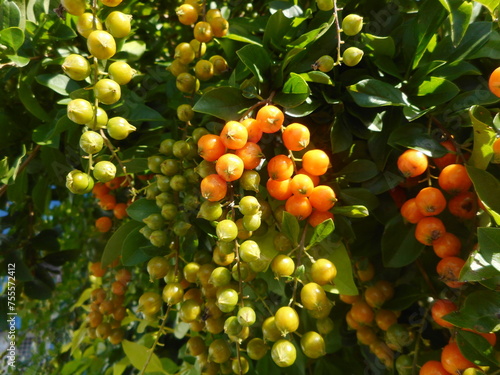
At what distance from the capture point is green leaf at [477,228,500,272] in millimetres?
429

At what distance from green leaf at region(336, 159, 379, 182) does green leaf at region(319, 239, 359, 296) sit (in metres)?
0.09

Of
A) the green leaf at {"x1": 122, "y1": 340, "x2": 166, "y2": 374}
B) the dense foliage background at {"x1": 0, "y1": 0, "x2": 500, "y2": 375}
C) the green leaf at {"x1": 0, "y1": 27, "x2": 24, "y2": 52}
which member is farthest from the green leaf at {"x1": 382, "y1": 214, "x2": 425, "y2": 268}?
the green leaf at {"x1": 0, "y1": 27, "x2": 24, "y2": 52}

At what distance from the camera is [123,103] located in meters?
0.66

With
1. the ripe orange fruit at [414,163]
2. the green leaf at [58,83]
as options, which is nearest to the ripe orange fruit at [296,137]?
the ripe orange fruit at [414,163]

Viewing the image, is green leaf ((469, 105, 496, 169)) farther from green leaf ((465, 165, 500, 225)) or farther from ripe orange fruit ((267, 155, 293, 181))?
ripe orange fruit ((267, 155, 293, 181))

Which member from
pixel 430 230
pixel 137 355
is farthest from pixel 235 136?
pixel 137 355

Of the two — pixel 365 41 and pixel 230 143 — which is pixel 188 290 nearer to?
pixel 230 143

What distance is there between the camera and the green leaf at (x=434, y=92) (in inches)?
20.7

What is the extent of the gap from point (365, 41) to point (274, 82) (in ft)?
0.42

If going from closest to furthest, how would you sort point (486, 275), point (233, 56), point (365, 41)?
point (486, 275) < point (365, 41) < point (233, 56)

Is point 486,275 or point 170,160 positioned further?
point 170,160

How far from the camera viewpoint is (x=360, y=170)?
1.87 feet

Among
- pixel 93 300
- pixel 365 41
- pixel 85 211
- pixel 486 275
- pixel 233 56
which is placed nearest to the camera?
pixel 486 275

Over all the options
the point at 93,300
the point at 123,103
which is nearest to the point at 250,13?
the point at 123,103
